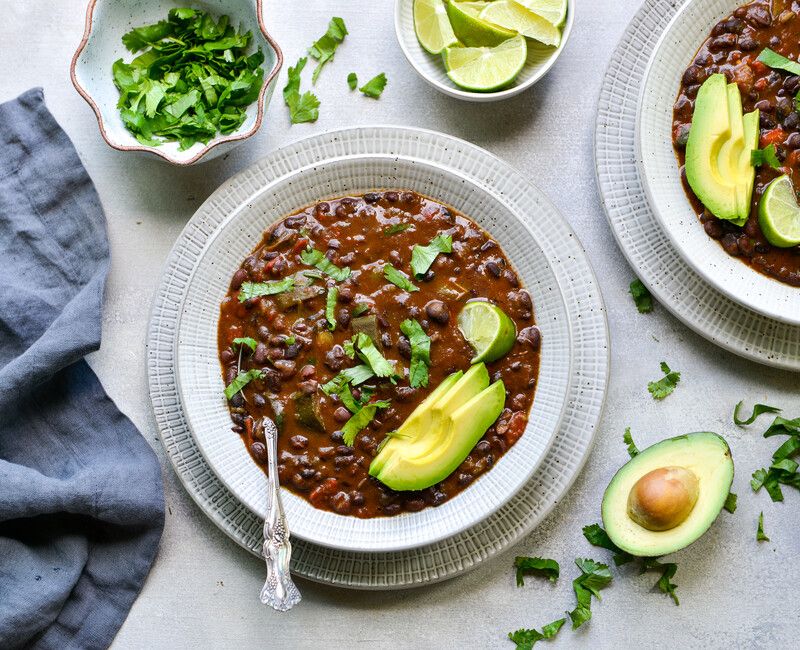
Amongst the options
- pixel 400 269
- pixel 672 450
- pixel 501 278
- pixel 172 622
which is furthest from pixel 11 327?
pixel 672 450

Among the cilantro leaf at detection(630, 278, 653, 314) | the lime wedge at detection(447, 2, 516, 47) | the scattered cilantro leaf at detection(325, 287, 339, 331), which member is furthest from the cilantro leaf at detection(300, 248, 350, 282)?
the cilantro leaf at detection(630, 278, 653, 314)

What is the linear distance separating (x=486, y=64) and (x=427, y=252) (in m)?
0.93

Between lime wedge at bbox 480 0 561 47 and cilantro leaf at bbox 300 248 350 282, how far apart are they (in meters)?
1.32

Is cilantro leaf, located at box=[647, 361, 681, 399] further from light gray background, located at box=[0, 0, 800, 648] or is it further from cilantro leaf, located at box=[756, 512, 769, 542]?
cilantro leaf, located at box=[756, 512, 769, 542]

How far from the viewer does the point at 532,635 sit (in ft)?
13.0

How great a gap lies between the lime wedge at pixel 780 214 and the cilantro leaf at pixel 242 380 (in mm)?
2311

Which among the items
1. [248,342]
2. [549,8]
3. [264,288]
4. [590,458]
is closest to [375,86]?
[549,8]

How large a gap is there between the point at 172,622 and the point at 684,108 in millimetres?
3398

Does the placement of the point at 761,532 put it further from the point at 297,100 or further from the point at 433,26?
the point at 297,100

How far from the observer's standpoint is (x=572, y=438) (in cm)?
382

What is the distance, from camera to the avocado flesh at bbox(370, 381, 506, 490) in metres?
3.58

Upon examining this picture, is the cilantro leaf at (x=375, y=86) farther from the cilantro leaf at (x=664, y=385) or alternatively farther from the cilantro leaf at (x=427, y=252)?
the cilantro leaf at (x=664, y=385)

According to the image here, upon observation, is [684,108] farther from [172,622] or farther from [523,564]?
[172,622]

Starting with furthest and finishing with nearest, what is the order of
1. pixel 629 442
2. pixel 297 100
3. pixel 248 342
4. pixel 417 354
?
1. pixel 297 100
2. pixel 629 442
3. pixel 248 342
4. pixel 417 354
